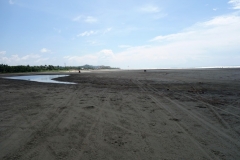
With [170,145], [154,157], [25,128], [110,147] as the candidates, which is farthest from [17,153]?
[170,145]

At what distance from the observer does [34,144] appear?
159 inches

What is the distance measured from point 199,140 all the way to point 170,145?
879 mm

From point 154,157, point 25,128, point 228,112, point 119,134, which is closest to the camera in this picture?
point 154,157

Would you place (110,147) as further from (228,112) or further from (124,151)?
(228,112)

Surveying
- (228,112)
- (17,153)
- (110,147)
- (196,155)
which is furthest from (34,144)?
(228,112)

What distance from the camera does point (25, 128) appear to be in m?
5.17

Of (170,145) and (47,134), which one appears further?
(47,134)

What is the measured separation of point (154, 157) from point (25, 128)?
4.17 metres

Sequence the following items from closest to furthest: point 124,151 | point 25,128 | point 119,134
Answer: point 124,151 → point 119,134 → point 25,128

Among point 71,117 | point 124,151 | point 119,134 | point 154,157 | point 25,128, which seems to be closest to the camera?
point 154,157

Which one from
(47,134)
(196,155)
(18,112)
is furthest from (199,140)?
(18,112)

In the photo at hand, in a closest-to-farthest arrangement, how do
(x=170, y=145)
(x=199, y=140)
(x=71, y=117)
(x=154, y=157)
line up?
(x=154, y=157) → (x=170, y=145) → (x=199, y=140) → (x=71, y=117)

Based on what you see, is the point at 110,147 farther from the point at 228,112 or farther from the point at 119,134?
the point at 228,112

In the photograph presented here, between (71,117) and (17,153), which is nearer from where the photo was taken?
(17,153)
